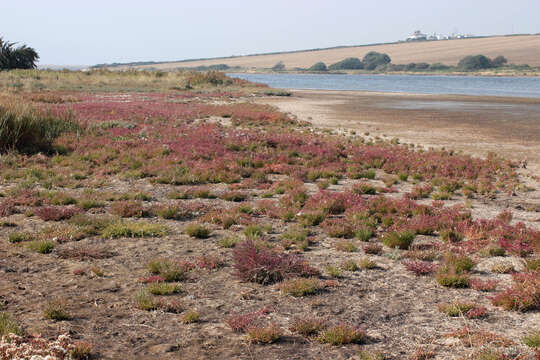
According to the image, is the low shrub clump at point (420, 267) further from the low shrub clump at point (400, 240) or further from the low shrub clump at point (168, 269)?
the low shrub clump at point (168, 269)

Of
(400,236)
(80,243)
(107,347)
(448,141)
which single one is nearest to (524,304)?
(400,236)

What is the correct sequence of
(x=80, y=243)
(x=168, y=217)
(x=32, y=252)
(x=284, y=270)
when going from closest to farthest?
(x=284, y=270) → (x=32, y=252) → (x=80, y=243) → (x=168, y=217)

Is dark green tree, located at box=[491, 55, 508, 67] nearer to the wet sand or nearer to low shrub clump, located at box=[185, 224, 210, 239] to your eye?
the wet sand

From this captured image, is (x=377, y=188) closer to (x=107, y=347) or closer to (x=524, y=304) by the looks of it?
(x=524, y=304)

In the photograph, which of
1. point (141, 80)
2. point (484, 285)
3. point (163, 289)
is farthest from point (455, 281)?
point (141, 80)

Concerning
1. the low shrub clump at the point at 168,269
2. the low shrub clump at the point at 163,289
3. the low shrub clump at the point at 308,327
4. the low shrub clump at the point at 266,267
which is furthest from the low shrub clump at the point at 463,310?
the low shrub clump at the point at 168,269

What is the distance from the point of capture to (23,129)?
1909 cm

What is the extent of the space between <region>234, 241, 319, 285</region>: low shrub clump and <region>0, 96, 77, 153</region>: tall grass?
42.2 feet

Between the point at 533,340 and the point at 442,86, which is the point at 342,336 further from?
the point at 442,86

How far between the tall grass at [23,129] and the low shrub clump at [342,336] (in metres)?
15.4

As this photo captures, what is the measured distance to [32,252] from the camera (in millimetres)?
9312

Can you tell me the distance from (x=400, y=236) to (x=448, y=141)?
55.2ft

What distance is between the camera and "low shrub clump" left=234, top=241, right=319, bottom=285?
8.36 m

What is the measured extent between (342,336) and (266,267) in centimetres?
233
